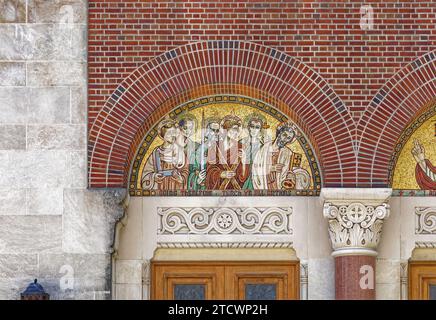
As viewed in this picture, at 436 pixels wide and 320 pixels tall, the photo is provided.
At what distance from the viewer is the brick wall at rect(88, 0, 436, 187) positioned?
106 ft

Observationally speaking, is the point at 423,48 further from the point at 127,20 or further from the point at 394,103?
the point at 127,20

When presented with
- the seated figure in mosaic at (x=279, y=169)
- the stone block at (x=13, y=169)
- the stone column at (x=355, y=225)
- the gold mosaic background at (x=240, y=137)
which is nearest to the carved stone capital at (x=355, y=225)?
the stone column at (x=355, y=225)

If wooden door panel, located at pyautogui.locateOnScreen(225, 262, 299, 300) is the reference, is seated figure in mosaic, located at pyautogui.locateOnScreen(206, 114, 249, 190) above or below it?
above

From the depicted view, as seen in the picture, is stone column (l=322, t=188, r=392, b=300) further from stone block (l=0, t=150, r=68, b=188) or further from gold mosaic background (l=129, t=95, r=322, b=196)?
stone block (l=0, t=150, r=68, b=188)

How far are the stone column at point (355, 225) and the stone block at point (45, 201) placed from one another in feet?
11.4

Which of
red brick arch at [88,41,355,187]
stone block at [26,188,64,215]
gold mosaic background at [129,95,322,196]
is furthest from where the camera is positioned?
gold mosaic background at [129,95,322,196]

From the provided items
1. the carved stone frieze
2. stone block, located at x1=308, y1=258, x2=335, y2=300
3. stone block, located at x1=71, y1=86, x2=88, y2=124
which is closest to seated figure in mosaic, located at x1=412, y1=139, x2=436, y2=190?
stone block, located at x1=308, y1=258, x2=335, y2=300

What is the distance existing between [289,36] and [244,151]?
1651 millimetres

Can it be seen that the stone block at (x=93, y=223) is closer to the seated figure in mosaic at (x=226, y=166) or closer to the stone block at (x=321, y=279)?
the seated figure in mosaic at (x=226, y=166)

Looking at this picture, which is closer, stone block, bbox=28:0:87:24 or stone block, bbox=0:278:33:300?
stone block, bbox=0:278:33:300

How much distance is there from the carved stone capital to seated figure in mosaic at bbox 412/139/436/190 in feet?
2.75
